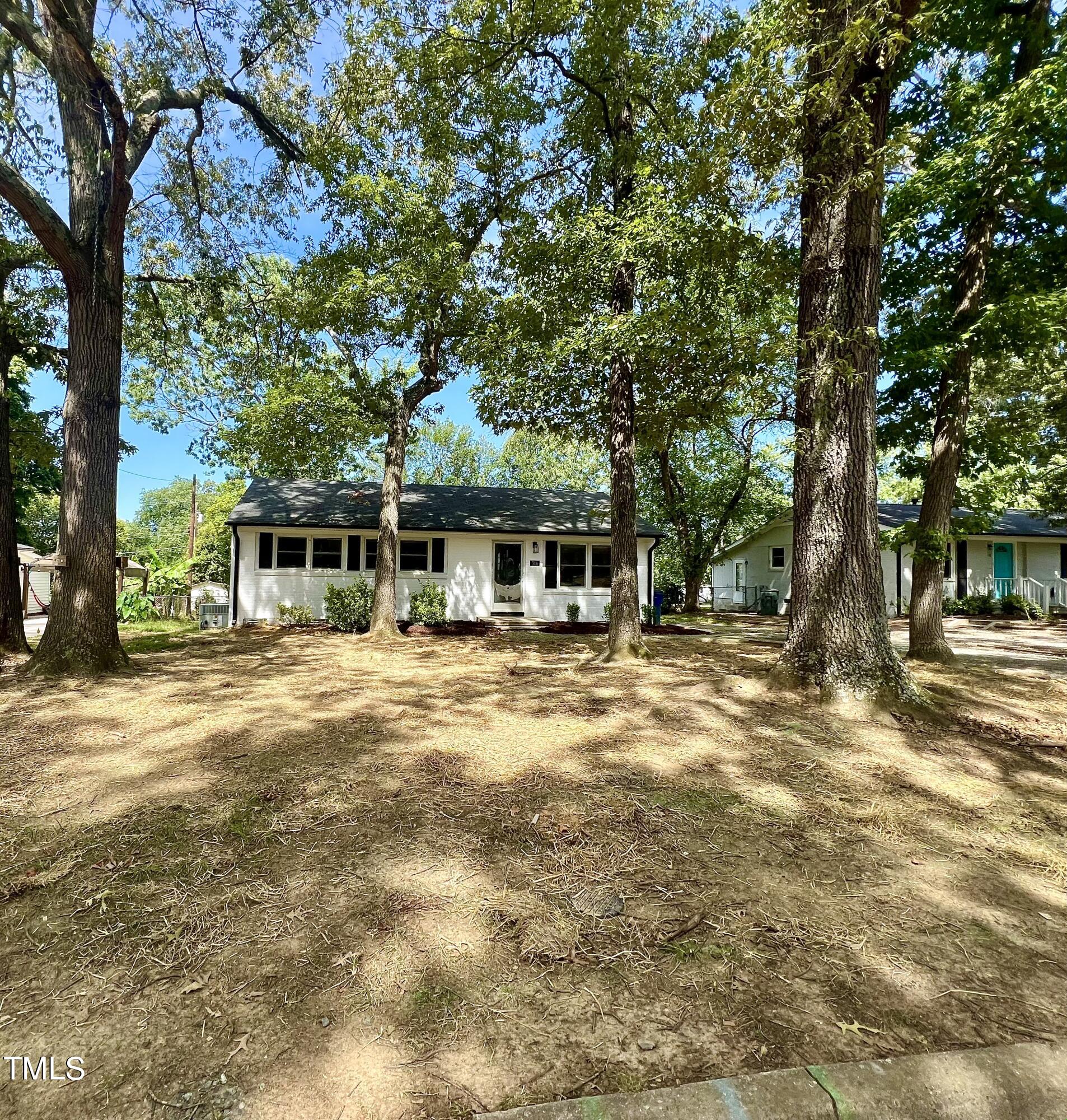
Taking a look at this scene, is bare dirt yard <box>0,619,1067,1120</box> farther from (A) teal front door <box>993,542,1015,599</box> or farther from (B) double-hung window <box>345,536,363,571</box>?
(A) teal front door <box>993,542,1015,599</box>

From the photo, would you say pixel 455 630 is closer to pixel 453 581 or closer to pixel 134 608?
pixel 453 581

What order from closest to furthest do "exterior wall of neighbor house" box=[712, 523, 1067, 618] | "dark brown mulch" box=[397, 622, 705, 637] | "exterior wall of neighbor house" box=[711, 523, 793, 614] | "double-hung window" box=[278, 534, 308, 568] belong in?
1. "dark brown mulch" box=[397, 622, 705, 637]
2. "double-hung window" box=[278, 534, 308, 568]
3. "exterior wall of neighbor house" box=[712, 523, 1067, 618]
4. "exterior wall of neighbor house" box=[711, 523, 793, 614]

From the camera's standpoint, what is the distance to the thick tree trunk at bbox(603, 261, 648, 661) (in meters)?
8.77

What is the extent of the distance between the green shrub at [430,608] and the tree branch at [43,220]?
376 inches

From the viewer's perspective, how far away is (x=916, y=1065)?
157 centimetres

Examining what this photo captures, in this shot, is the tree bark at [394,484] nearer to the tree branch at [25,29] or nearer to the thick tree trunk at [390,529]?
the thick tree trunk at [390,529]

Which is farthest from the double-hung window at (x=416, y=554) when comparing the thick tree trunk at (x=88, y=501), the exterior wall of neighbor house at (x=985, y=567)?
the exterior wall of neighbor house at (x=985, y=567)

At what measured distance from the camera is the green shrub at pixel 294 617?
14.4 metres

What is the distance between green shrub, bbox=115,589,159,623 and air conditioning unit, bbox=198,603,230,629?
9.30ft

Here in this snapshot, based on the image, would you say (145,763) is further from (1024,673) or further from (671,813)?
(1024,673)

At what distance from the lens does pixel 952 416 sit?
840cm

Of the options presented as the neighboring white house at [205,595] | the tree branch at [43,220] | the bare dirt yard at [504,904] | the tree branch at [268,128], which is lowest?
the bare dirt yard at [504,904]

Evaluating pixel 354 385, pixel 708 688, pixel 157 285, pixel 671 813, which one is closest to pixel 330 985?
pixel 671 813

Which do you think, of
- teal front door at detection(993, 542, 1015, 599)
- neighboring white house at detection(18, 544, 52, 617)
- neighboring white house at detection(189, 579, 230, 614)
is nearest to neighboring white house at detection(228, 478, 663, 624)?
neighboring white house at detection(189, 579, 230, 614)
